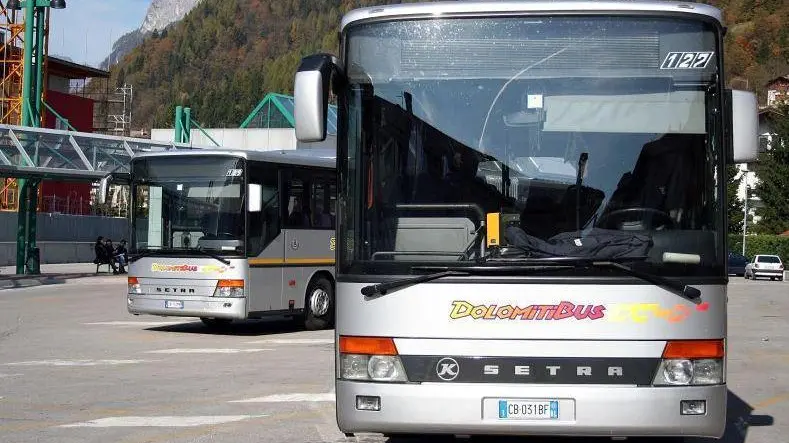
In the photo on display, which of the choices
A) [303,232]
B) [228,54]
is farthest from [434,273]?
[228,54]

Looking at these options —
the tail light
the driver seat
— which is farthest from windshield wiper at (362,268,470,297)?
the tail light

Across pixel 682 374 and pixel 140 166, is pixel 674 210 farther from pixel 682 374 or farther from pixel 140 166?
pixel 140 166

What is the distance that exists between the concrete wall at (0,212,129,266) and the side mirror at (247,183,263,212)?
110ft

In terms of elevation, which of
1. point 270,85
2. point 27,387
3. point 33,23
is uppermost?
point 270,85

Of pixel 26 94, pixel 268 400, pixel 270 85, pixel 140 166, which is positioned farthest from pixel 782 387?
pixel 270 85

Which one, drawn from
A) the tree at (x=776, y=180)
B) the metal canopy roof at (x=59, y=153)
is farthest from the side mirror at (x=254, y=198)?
the tree at (x=776, y=180)

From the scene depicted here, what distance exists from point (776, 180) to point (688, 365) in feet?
260

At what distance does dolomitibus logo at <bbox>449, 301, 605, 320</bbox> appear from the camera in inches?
258

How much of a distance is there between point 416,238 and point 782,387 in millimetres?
7498

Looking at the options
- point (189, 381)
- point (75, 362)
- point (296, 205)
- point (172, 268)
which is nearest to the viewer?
point (189, 381)

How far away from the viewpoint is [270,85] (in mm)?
142625

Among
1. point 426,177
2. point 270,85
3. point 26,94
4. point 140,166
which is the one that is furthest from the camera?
point 270,85

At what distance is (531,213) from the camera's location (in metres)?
6.77

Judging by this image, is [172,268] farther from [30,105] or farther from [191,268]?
[30,105]
